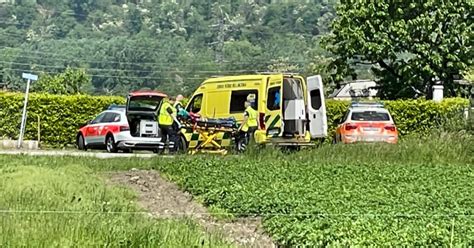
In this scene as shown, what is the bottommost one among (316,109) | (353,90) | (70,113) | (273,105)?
(353,90)

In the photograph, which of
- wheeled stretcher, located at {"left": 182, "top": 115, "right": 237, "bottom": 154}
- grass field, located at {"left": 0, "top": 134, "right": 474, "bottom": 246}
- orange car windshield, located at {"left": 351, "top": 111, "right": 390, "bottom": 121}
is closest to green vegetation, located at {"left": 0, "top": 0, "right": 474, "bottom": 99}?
orange car windshield, located at {"left": 351, "top": 111, "right": 390, "bottom": 121}

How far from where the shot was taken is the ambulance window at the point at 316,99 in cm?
2419

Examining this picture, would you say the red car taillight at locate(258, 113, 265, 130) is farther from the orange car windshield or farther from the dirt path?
the dirt path

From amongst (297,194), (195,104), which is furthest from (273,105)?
(297,194)

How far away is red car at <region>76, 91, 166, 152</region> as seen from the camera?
25.5 m

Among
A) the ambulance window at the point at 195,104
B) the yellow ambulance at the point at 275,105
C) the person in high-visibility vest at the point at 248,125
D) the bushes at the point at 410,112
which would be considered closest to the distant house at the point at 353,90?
the bushes at the point at 410,112

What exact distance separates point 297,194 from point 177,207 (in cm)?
192

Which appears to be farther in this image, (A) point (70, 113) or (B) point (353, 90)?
(B) point (353, 90)

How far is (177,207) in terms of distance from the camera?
12242 millimetres

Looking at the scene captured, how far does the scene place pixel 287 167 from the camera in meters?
16.0

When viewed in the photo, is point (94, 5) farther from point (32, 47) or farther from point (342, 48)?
point (342, 48)

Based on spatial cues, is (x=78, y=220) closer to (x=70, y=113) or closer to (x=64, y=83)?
(x=70, y=113)

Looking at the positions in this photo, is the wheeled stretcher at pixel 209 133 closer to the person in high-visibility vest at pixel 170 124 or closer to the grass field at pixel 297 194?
the person in high-visibility vest at pixel 170 124

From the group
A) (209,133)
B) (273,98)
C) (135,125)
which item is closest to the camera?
(209,133)
